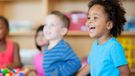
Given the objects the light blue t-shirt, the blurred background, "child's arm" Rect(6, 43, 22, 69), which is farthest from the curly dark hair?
the blurred background

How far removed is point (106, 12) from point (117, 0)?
9 cm

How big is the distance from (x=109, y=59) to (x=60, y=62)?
38 cm

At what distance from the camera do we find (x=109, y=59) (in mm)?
1261

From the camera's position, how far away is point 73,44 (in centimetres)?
268

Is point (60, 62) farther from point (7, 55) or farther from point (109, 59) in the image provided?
point (7, 55)

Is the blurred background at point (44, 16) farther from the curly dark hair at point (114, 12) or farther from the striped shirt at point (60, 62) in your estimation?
the curly dark hair at point (114, 12)

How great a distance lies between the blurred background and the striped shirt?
2.85 ft

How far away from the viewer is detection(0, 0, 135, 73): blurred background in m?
2.46

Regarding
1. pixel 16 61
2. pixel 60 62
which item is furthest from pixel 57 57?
pixel 16 61

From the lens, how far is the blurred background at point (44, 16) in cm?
246

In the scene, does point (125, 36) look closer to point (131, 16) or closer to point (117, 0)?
point (131, 16)

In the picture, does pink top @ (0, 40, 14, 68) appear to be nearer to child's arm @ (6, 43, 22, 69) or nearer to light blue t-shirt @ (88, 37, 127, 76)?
child's arm @ (6, 43, 22, 69)

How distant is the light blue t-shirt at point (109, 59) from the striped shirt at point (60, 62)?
23 centimetres

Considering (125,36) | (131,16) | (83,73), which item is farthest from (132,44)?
(83,73)
